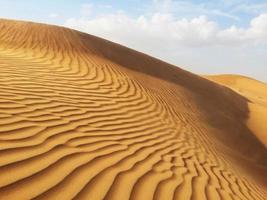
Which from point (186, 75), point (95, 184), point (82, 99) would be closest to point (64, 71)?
point (82, 99)

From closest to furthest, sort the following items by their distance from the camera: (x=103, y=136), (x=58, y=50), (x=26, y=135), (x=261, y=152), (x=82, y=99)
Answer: (x=26, y=135), (x=103, y=136), (x=82, y=99), (x=261, y=152), (x=58, y=50)

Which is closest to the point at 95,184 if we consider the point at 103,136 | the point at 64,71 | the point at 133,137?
the point at 103,136

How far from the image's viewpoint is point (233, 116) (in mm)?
12672

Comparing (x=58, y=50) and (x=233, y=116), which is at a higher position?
(x=58, y=50)

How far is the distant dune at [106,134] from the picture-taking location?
3.39m

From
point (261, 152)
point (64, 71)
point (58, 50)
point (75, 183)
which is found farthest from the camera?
point (58, 50)

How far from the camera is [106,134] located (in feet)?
16.7

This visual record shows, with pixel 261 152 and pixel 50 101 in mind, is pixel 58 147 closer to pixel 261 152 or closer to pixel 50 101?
pixel 50 101

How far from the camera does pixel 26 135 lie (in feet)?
12.7

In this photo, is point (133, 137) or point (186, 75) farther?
point (186, 75)

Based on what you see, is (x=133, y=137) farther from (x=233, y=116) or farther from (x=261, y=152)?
(x=233, y=116)

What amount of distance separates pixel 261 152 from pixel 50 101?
620cm

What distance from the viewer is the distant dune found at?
11.1ft

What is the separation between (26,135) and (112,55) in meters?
8.74
